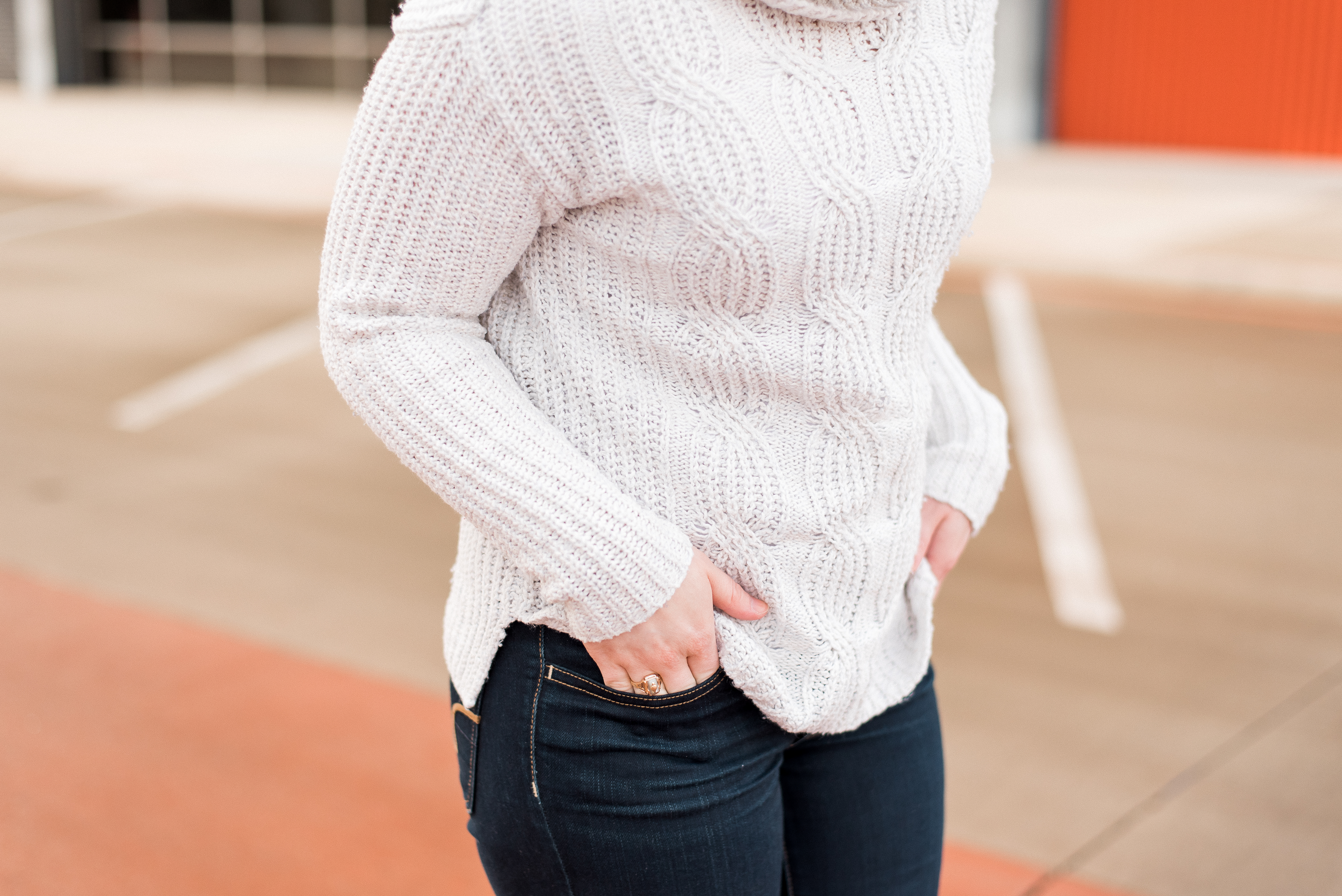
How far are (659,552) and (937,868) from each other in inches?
23.0

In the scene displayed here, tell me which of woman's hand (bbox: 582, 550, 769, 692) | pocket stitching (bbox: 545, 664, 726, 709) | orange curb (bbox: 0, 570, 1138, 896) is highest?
woman's hand (bbox: 582, 550, 769, 692)

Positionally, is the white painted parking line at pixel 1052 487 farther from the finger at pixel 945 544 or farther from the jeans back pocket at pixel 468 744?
the jeans back pocket at pixel 468 744

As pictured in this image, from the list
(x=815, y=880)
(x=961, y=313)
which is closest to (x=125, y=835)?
(x=815, y=880)

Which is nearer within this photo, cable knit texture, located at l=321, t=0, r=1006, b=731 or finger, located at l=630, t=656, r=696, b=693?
cable knit texture, located at l=321, t=0, r=1006, b=731

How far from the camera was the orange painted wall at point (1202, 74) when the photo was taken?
14.7 meters

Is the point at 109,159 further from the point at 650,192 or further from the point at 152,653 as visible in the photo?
Result: the point at 650,192

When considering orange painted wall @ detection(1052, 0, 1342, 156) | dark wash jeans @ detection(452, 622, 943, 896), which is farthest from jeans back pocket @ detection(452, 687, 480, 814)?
orange painted wall @ detection(1052, 0, 1342, 156)

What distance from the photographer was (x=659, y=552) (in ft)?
4.06

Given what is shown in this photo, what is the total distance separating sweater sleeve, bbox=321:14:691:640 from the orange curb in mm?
1938

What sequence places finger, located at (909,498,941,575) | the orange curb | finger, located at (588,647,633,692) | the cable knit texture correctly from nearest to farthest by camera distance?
the cable knit texture, finger, located at (588,647,633,692), finger, located at (909,498,941,575), the orange curb

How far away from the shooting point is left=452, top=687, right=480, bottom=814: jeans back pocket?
53.7 inches

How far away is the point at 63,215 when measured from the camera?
12.3m

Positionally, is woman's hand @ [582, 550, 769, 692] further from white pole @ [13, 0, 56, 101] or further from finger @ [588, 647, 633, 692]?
white pole @ [13, 0, 56, 101]

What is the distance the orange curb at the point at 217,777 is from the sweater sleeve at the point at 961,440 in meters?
1.58
